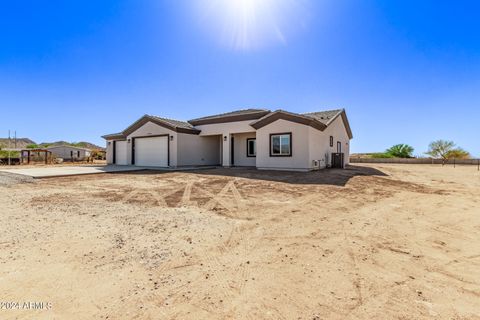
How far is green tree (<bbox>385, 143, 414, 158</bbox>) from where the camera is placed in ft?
101

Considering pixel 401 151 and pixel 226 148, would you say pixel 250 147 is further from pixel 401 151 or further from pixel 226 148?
pixel 401 151

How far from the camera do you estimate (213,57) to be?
13.9 metres

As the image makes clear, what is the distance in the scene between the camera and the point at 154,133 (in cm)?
1789

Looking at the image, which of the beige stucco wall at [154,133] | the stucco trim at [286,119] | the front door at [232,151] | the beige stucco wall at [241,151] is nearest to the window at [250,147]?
the beige stucco wall at [241,151]

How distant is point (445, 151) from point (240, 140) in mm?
31004

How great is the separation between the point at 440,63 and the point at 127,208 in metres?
19.2

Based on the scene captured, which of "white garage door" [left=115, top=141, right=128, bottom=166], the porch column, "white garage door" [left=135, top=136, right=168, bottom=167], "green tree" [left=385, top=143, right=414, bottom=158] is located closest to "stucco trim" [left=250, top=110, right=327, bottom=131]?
the porch column

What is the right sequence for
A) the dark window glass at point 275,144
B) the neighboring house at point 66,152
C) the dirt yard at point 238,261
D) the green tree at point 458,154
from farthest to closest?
the neighboring house at point 66,152 < the green tree at point 458,154 < the dark window glass at point 275,144 < the dirt yard at point 238,261

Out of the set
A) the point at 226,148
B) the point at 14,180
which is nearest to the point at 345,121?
the point at 226,148

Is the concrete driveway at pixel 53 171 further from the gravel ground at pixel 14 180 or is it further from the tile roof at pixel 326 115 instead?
the tile roof at pixel 326 115

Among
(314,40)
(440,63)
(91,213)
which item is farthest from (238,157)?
(440,63)

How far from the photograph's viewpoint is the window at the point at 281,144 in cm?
1361

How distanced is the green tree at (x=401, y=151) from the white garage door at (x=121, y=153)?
112 ft

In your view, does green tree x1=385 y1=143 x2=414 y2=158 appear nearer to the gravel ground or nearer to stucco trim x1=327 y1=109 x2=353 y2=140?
stucco trim x1=327 y1=109 x2=353 y2=140
